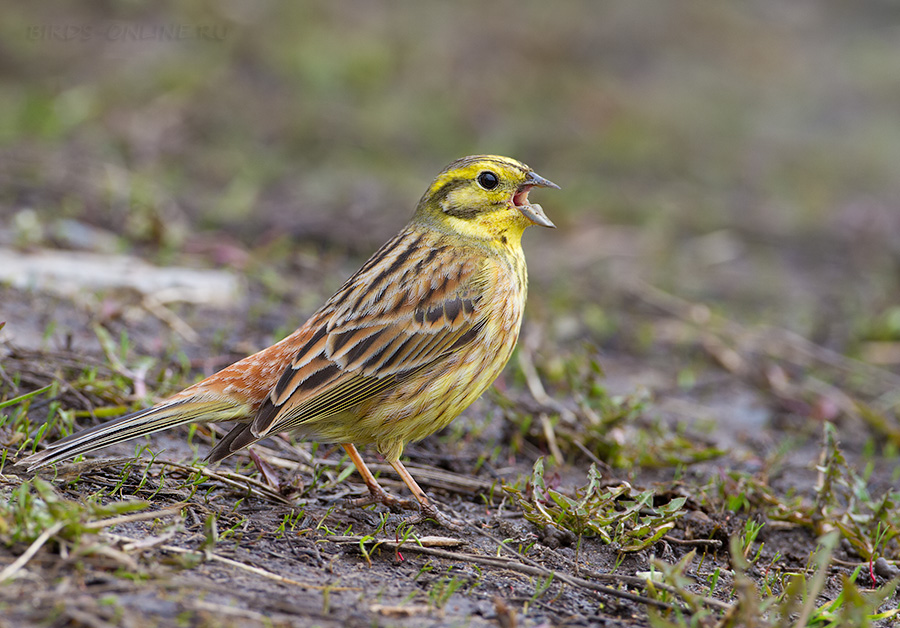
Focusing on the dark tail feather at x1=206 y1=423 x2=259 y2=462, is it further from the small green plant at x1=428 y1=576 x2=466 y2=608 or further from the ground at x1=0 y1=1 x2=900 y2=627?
the small green plant at x1=428 y1=576 x2=466 y2=608

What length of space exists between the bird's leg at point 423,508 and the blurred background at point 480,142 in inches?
83.6

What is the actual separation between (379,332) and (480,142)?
24.5 ft

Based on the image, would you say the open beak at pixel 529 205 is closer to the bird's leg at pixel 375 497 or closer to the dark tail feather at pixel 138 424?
the bird's leg at pixel 375 497

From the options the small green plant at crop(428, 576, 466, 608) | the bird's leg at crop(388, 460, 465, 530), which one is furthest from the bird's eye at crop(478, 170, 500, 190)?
the small green plant at crop(428, 576, 466, 608)

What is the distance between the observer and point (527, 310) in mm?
7723

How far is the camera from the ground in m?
3.71

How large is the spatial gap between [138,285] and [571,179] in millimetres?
6068

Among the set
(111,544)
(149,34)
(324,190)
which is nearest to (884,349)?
(324,190)

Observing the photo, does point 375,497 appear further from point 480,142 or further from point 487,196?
point 480,142

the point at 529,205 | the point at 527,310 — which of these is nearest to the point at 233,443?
the point at 529,205

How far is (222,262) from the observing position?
299 inches

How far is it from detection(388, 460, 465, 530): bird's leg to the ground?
0.25 feet

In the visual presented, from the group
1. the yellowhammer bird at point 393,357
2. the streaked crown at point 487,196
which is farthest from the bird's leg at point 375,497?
the streaked crown at point 487,196

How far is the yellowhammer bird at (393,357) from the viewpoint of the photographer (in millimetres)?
4297
